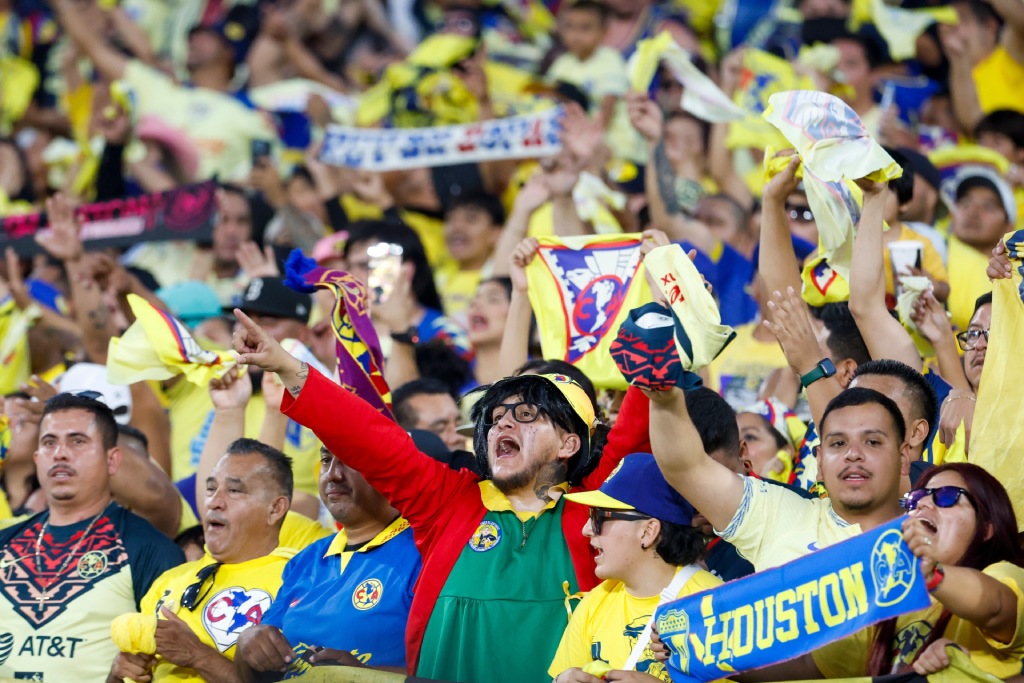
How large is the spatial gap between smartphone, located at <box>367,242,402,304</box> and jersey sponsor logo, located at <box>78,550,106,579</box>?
89.0 inches

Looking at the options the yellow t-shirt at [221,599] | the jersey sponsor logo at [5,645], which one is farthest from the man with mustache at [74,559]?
the yellow t-shirt at [221,599]

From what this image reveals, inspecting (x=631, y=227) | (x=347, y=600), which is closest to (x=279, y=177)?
(x=631, y=227)

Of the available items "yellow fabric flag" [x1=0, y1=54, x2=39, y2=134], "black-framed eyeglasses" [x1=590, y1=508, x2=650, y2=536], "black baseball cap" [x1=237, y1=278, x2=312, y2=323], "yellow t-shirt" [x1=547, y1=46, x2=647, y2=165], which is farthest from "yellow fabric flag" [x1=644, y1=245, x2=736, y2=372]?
"yellow fabric flag" [x1=0, y1=54, x2=39, y2=134]

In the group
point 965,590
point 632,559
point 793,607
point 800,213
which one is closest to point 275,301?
point 800,213

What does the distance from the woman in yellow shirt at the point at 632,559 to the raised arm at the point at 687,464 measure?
0.41 ft

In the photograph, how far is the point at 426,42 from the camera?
10.3m

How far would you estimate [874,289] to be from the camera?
520 cm

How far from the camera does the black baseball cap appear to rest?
287 inches

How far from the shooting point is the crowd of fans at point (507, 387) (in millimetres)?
4387

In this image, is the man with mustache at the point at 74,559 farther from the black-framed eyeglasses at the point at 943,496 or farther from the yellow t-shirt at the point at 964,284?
the yellow t-shirt at the point at 964,284

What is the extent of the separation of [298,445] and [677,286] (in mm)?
2975

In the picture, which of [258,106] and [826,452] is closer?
[826,452]

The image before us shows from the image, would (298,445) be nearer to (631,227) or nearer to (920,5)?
(631,227)

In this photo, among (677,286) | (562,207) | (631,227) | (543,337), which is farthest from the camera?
(631,227)
